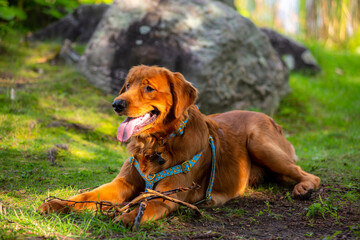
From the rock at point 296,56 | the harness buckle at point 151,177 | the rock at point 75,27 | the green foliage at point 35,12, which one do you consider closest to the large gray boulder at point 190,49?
the rock at point 75,27

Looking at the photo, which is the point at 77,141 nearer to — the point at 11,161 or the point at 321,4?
the point at 11,161

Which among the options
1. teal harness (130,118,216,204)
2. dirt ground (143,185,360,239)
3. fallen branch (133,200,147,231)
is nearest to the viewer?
fallen branch (133,200,147,231)

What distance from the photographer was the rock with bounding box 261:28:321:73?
11.3 metres

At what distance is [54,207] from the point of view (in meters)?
3.00

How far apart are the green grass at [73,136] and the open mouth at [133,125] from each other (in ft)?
2.40

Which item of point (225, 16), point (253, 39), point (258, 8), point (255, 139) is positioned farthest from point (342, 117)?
point (258, 8)

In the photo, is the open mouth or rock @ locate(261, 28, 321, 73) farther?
rock @ locate(261, 28, 321, 73)

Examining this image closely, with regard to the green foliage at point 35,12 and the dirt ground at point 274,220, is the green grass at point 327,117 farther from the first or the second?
the green foliage at point 35,12

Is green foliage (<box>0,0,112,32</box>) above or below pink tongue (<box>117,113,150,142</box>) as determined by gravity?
below

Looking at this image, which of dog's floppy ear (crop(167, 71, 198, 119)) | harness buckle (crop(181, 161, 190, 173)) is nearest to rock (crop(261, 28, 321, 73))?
dog's floppy ear (crop(167, 71, 198, 119))

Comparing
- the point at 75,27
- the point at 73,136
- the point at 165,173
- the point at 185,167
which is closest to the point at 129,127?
the point at 165,173

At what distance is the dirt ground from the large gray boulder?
396 cm

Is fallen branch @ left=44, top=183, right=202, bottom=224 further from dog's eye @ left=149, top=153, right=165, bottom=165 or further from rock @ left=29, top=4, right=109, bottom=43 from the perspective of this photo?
rock @ left=29, top=4, right=109, bottom=43

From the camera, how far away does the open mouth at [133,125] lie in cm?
326
